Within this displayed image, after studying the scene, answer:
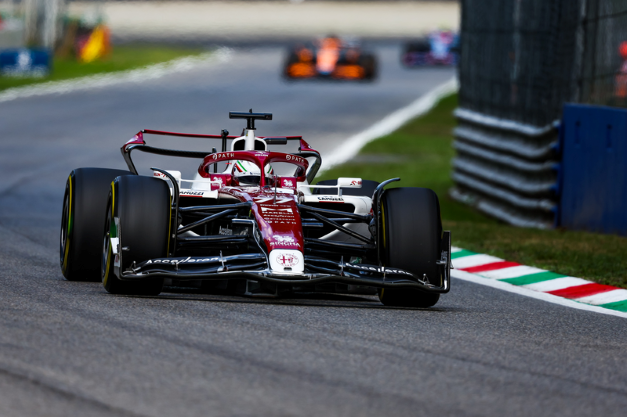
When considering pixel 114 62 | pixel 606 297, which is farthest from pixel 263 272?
pixel 114 62

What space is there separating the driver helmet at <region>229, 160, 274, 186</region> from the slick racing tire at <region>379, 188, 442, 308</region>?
48.6 inches

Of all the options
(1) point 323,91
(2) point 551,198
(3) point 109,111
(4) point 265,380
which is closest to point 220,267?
(4) point 265,380

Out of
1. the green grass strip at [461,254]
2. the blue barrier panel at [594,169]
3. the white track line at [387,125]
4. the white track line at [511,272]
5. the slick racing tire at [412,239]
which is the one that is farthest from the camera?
the white track line at [387,125]

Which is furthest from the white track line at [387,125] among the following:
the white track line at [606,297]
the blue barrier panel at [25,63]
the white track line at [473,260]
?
the blue barrier panel at [25,63]

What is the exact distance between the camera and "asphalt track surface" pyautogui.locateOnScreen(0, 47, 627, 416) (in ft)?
15.0

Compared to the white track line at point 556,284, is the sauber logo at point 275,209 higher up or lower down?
higher up

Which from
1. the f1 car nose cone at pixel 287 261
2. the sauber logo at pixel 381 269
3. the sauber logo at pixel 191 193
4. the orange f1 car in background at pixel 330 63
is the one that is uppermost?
the sauber logo at pixel 191 193

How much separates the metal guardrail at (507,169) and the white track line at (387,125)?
109 inches

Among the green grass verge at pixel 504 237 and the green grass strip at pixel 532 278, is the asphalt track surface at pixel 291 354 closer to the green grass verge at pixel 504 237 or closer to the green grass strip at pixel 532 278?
the green grass strip at pixel 532 278

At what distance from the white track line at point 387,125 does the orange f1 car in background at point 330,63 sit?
2.54m

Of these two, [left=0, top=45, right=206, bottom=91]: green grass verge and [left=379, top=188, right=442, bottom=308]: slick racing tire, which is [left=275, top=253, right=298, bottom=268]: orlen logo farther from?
[left=0, top=45, right=206, bottom=91]: green grass verge

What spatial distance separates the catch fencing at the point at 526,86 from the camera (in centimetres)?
1248

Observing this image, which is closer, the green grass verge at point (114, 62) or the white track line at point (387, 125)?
the white track line at point (387, 125)

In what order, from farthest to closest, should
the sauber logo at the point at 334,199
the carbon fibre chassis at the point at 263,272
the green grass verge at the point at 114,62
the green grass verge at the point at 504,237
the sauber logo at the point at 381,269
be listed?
the green grass verge at the point at 114,62, the green grass verge at the point at 504,237, the sauber logo at the point at 334,199, the sauber logo at the point at 381,269, the carbon fibre chassis at the point at 263,272
